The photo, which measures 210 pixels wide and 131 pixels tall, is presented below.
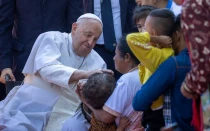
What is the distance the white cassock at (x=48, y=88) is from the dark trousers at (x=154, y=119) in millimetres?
1240

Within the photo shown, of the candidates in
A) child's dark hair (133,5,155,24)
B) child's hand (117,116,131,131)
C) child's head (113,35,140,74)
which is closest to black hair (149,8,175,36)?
child's head (113,35,140,74)

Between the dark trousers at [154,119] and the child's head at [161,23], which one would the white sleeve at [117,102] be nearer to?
the dark trousers at [154,119]

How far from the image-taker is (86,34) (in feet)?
16.8

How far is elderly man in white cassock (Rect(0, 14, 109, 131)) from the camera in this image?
16.3 ft

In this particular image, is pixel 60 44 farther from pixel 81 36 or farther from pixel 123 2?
pixel 123 2

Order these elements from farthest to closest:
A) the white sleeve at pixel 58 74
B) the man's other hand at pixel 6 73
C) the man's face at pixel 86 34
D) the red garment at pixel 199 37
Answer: the man's other hand at pixel 6 73 < the man's face at pixel 86 34 < the white sleeve at pixel 58 74 < the red garment at pixel 199 37

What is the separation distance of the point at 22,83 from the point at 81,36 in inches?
27.5

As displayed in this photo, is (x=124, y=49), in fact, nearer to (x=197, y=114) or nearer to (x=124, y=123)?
(x=124, y=123)

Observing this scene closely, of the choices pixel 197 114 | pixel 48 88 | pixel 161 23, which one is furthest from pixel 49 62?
pixel 197 114

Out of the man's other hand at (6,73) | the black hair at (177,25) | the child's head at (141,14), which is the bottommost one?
the man's other hand at (6,73)

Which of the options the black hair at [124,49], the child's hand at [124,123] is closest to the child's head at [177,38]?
the black hair at [124,49]

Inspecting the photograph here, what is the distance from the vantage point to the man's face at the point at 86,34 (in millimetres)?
5117

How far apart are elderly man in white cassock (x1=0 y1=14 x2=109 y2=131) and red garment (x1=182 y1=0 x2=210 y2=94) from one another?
1.85 metres

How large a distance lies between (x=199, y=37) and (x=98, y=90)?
1349 mm
